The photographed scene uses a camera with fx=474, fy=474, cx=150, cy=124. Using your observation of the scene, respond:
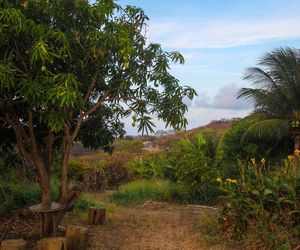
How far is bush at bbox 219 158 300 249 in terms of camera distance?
22.4ft

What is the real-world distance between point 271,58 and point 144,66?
9.71 meters

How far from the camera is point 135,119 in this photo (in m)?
7.21

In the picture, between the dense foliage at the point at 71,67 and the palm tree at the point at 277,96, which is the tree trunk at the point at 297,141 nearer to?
the palm tree at the point at 277,96

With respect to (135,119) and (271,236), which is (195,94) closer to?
(135,119)

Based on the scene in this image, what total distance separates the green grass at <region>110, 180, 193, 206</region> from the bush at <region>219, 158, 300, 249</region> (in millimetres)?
5686

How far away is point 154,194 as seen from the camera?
47.2 feet

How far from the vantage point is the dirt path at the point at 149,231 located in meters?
7.45

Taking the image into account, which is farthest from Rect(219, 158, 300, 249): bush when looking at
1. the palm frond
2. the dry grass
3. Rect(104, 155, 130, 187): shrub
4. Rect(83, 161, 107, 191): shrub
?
Rect(104, 155, 130, 187): shrub

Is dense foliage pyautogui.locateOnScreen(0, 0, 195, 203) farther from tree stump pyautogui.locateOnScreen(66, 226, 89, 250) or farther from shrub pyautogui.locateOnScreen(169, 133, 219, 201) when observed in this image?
shrub pyautogui.locateOnScreen(169, 133, 219, 201)

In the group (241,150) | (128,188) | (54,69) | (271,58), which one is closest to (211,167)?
(241,150)

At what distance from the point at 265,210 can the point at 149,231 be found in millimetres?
2204

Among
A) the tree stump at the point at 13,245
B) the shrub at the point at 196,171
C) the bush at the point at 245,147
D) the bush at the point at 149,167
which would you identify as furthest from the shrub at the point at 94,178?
the tree stump at the point at 13,245

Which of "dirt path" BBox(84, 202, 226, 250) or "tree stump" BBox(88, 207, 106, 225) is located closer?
"dirt path" BBox(84, 202, 226, 250)

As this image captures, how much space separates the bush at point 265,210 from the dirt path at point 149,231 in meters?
0.58
